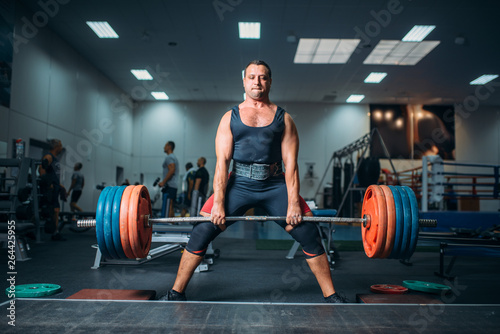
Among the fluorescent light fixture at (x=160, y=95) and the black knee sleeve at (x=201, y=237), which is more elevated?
the fluorescent light fixture at (x=160, y=95)

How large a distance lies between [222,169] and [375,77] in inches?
330

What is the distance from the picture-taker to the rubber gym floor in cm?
141

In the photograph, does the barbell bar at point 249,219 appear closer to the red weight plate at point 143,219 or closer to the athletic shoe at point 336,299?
the red weight plate at point 143,219

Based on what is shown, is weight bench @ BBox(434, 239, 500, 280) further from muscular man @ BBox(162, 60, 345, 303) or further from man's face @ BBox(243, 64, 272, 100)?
man's face @ BBox(243, 64, 272, 100)

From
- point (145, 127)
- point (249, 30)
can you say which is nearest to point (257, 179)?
point (249, 30)

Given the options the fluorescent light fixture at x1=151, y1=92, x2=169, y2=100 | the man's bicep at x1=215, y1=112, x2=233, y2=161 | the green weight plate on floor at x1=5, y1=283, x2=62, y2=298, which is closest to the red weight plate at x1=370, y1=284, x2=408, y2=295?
the man's bicep at x1=215, y1=112, x2=233, y2=161

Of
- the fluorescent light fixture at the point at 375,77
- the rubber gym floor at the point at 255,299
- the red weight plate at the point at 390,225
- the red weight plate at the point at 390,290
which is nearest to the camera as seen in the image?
the rubber gym floor at the point at 255,299

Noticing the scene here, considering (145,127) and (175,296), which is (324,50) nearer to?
(145,127)

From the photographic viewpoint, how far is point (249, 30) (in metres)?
6.86

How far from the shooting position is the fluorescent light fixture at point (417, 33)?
666 centimetres

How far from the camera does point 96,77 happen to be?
8.93m

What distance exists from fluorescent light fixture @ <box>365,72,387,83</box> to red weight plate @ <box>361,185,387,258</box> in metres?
7.84

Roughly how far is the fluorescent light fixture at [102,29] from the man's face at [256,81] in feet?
18.7

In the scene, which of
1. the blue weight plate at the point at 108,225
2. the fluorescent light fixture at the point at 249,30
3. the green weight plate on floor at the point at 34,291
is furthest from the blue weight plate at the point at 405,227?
the fluorescent light fixture at the point at 249,30
